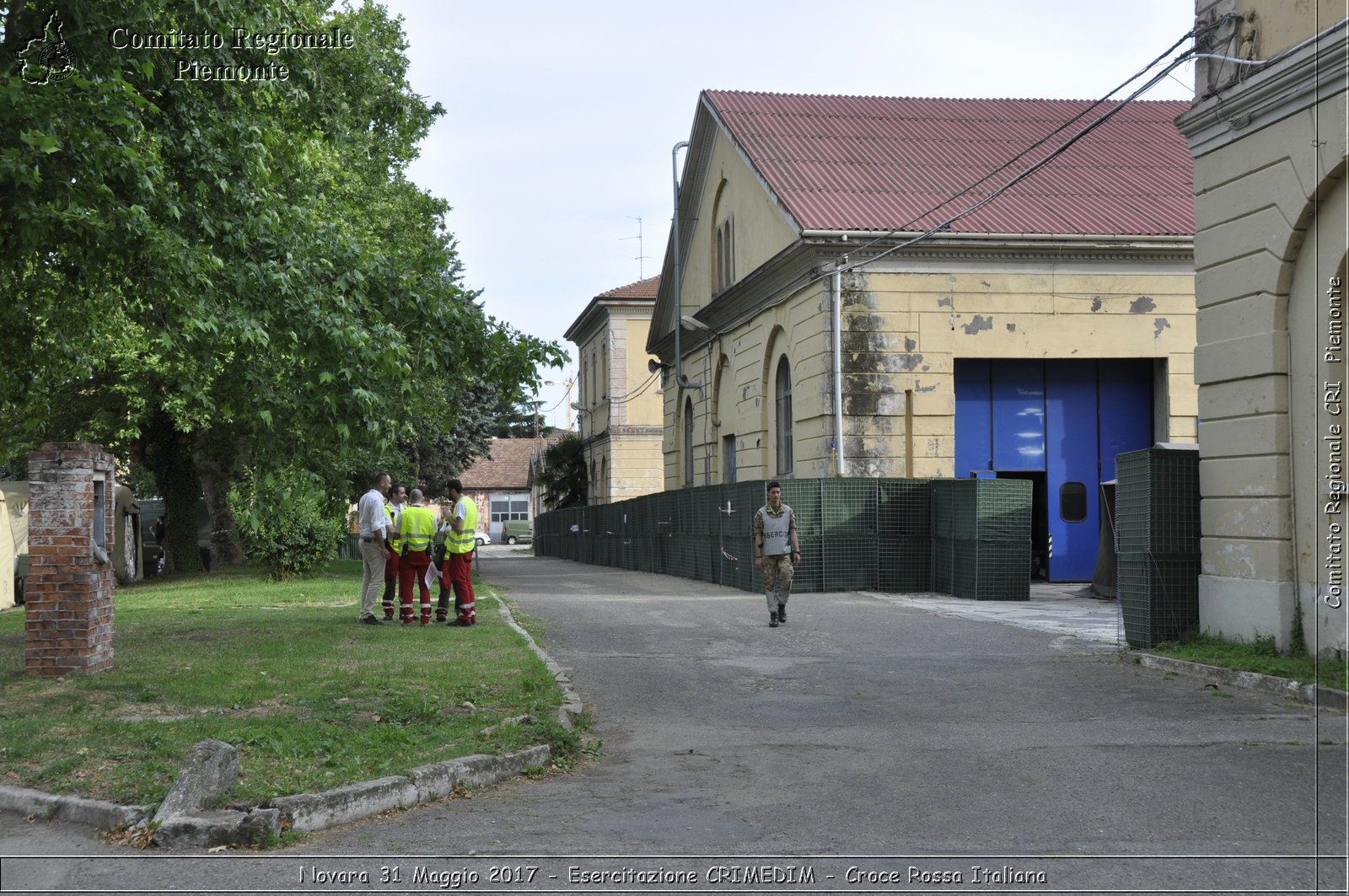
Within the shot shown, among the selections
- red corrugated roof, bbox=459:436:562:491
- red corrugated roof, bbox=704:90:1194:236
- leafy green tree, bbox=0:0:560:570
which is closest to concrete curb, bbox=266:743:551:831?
leafy green tree, bbox=0:0:560:570

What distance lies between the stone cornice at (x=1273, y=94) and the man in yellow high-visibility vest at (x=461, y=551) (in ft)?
30.7

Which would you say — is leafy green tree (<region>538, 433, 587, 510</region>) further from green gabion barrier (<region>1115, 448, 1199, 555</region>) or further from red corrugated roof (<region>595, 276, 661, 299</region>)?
green gabion barrier (<region>1115, 448, 1199, 555</region>)

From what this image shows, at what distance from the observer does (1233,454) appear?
39.8 feet

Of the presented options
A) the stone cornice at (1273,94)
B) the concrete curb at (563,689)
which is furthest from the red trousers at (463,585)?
the stone cornice at (1273,94)

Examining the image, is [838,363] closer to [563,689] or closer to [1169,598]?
[1169,598]

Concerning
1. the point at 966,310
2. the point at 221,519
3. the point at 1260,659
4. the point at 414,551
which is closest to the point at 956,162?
the point at 966,310

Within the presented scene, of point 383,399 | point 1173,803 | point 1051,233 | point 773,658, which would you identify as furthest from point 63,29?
point 1051,233

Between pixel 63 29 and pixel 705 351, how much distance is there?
25600 mm

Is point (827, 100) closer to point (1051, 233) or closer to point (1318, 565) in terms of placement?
point (1051, 233)

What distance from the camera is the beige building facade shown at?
10992mm

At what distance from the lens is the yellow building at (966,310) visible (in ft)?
84.6

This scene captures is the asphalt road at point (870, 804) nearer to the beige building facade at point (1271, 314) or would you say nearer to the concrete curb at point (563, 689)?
the concrete curb at point (563, 689)

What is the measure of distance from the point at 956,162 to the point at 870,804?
25.1m

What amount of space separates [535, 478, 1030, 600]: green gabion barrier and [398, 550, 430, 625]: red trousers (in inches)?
323
